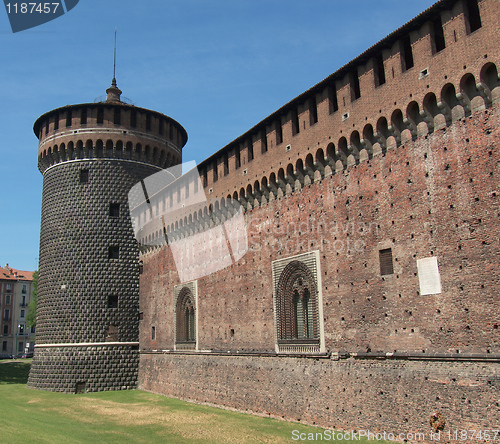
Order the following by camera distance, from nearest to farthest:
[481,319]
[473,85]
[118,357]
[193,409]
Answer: [481,319] → [473,85] → [193,409] → [118,357]

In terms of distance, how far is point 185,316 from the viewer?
2028 centimetres

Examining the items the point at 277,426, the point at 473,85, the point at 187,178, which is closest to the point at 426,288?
the point at 473,85

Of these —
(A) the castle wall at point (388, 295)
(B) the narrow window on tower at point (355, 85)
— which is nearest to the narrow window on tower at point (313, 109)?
(B) the narrow window on tower at point (355, 85)

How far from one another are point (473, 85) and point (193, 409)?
13174 millimetres

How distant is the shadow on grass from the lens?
89.8ft

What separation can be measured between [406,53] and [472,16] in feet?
5.54

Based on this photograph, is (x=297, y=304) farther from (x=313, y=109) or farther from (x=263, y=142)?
(x=313, y=109)

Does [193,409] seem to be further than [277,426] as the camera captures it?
Yes

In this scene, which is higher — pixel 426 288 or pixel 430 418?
pixel 426 288

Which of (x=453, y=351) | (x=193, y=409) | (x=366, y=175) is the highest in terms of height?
(x=366, y=175)

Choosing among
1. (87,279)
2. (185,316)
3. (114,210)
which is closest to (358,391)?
(185,316)

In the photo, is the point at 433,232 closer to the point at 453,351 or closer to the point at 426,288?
the point at 426,288

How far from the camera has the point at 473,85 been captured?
33.4ft

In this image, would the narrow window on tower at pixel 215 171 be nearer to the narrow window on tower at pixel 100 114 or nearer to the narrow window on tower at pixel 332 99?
the narrow window on tower at pixel 332 99
